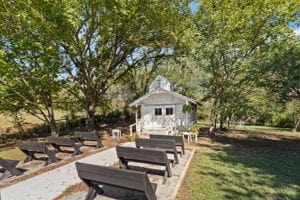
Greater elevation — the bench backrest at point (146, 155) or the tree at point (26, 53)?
the tree at point (26, 53)

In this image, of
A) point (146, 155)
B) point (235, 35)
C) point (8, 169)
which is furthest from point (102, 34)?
point (146, 155)

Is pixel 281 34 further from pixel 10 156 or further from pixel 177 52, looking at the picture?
pixel 10 156

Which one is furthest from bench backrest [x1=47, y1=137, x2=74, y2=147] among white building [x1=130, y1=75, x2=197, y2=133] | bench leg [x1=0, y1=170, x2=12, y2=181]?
white building [x1=130, y1=75, x2=197, y2=133]

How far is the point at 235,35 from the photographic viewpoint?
14633 mm

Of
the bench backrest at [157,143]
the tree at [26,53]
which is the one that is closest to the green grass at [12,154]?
the tree at [26,53]

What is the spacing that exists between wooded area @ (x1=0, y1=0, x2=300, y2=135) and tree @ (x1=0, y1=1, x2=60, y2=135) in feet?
0.18

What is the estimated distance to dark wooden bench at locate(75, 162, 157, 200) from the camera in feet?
13.3

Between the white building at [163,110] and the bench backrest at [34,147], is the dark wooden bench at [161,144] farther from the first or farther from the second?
the white building at [163,110]

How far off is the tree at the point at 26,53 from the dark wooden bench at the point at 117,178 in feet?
33.4

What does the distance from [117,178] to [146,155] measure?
5.98 ft

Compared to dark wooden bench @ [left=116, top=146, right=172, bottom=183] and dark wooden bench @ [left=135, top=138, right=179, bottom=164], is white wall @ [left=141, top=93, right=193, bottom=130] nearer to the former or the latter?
dark wooden bench @ [left=135, top=138, right=179, bottom=164]

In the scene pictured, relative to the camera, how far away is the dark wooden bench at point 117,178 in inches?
160

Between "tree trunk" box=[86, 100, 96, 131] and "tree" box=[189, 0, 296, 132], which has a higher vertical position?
"tree" box=[189, 0, 296, 132]

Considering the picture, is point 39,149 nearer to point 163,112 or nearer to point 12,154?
point 12,154
